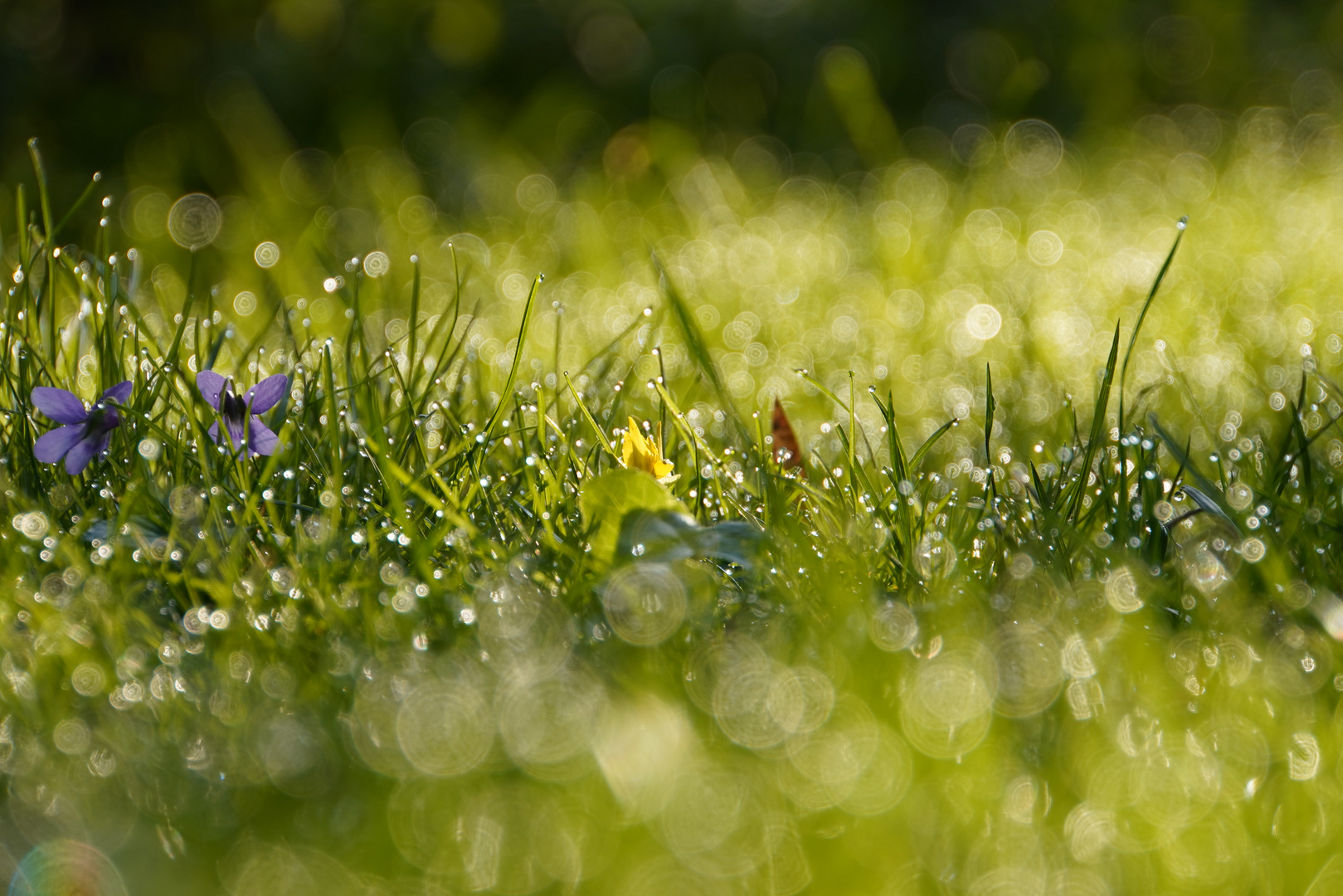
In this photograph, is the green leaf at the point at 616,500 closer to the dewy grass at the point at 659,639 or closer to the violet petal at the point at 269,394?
the dewy grass at the point at 659,639

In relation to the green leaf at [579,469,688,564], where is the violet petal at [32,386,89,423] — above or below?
above

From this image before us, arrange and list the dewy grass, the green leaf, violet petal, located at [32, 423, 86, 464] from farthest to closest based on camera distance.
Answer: violet petal, located at [32, 423, 86, 464] → the green leaf → the dewy grass

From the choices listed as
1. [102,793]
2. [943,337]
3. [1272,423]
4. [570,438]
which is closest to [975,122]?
[943,337]

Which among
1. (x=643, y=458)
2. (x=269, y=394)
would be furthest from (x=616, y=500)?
(x=269, y=394)

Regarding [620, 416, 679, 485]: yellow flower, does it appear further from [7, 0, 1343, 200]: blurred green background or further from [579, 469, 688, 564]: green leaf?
[7, 0, 1343, 200]: blurred green background

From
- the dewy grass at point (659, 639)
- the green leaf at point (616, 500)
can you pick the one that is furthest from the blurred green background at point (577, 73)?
the green leaf at point (616, 500)

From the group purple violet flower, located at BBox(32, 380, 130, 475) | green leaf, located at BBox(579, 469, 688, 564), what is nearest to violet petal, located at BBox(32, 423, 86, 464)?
purple violet flower, located at BBox(32, 380, 130, 475)

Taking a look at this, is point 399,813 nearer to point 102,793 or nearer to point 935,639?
point 102,793
